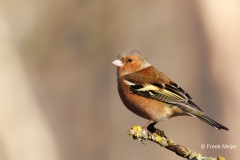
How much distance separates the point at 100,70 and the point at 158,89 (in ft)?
10.9

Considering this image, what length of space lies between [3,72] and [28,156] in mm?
1212

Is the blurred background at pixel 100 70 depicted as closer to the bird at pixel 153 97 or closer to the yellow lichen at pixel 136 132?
the bird at pixel 153 97

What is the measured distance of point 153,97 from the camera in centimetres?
321

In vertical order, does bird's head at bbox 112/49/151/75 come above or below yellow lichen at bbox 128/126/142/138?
above

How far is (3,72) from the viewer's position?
6.02 meters

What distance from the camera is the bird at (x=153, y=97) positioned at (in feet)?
9.84

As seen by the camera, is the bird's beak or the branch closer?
the branch

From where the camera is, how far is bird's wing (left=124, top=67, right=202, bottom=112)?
10.3 ft

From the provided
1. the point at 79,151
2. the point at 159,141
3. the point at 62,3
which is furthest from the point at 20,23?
the point at 159,141

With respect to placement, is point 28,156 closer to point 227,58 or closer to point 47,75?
point 47,75

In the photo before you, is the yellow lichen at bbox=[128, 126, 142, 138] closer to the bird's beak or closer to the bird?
the bird

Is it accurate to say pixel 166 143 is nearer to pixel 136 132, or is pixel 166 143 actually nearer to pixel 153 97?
pixel 136 132

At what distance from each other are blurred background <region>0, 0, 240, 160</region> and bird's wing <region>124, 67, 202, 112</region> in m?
2.09

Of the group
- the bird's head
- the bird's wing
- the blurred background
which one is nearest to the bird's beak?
the bird's head
